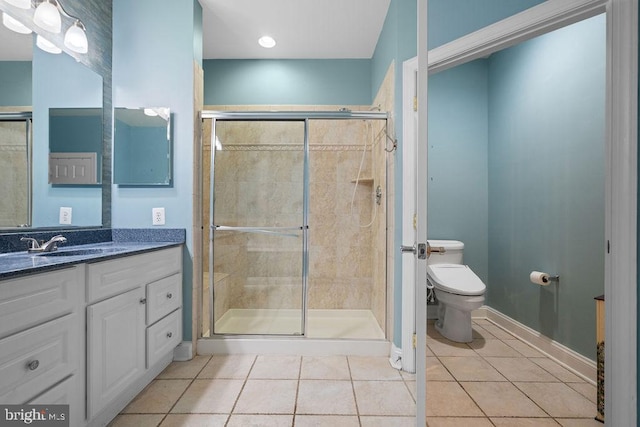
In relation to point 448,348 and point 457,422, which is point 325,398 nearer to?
point 457,422

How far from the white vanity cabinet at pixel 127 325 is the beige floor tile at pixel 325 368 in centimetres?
91

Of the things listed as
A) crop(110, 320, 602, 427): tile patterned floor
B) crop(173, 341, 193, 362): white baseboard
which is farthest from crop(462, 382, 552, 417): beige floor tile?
crop(173, 341, 193, 362): white baseboard

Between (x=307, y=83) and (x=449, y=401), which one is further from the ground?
(x=307, y=83)

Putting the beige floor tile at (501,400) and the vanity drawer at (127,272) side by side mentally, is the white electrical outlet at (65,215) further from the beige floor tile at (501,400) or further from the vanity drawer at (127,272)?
the beige floor tile at (501,400)

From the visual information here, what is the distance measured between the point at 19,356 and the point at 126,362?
0.60 metres

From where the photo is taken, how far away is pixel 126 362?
1473mm

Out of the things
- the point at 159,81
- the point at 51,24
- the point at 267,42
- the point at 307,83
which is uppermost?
the point at 267,42

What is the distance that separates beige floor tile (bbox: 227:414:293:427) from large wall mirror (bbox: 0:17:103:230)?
1501mm

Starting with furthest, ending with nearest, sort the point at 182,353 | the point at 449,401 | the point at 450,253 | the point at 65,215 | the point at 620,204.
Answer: the point at 450,253 → the point at 182,353 → the point at 65,215 → the point at 449,401 → the point at 620,204

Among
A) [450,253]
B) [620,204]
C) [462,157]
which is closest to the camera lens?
[620,204]

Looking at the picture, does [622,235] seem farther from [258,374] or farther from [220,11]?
[220,11]

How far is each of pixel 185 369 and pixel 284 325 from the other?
749 mm

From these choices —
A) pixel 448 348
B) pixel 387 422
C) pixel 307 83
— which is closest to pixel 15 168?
pixel 387 422

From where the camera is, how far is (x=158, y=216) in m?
2.06
